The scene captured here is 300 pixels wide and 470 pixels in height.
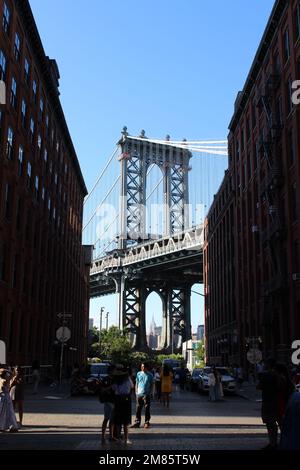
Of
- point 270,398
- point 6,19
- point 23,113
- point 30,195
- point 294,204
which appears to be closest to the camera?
point 270,398

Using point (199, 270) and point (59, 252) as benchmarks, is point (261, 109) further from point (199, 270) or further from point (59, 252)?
point (199, 270)

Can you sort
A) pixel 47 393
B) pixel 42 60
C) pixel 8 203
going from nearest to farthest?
pixel 47 393, pixel 8 203, pixel 42 60

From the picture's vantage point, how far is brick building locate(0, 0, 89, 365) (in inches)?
1406

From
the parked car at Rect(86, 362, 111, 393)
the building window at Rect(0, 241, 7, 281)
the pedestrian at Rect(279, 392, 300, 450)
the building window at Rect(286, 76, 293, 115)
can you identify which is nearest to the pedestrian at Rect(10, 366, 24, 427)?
the parked car at Rect(86, 362, 111, 393)

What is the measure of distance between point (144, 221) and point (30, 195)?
80101 millimetres

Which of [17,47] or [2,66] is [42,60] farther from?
[2,66]

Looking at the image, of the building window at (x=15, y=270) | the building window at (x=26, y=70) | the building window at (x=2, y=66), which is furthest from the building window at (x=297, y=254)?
the building window at (x=26, y=70)

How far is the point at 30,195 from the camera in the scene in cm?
4262

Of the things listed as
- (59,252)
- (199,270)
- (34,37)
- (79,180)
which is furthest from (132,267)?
(34,37)

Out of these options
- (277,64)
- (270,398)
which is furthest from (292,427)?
(277,64)

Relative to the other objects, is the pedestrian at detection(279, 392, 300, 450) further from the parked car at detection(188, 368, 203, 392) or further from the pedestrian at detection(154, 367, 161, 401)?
the parked car at detection(188, 368, 203, 392)

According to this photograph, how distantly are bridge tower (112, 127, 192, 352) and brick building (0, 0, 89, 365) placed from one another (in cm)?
5658

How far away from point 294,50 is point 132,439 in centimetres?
3297

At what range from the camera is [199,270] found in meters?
123
